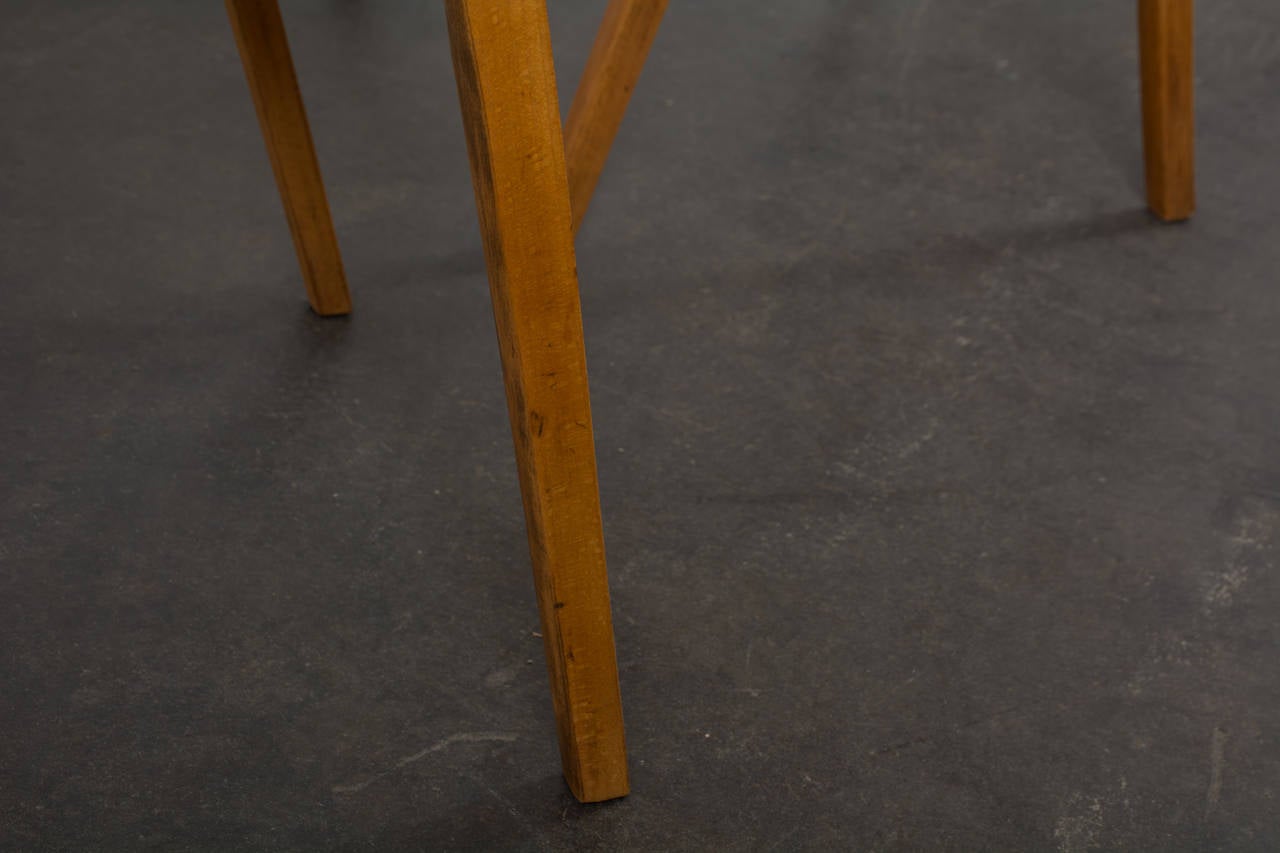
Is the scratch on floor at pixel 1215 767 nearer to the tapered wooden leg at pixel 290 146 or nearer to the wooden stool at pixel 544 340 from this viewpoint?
the wooden stool at pixel 544 340

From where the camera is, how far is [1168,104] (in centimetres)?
191

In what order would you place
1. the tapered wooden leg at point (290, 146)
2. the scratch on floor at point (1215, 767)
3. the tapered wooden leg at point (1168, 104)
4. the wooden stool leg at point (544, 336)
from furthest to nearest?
the tapered wooden leg at point (1168, 104) → the tapered wooden leg at point (290, 146) → the scratch on floor at point (1215, 767) → the wooden stool leg at point (544, 336)

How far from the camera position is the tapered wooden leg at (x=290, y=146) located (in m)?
1.59

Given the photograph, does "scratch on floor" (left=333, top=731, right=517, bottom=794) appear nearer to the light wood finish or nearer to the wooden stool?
the wooden stool

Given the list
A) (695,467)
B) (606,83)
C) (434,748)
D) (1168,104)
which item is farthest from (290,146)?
(1168,104)

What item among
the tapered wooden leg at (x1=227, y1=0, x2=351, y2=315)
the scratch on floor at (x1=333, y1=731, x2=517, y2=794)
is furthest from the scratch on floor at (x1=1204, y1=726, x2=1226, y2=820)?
the tapered wooden leg at (x1=227, y1=0, x2=351, y2=315)

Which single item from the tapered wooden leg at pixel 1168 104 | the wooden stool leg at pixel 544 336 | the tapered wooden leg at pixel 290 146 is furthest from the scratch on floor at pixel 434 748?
the tapered wooden leg at pixel 1168 104

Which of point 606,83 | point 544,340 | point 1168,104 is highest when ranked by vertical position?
point 544,340

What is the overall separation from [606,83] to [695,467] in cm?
50

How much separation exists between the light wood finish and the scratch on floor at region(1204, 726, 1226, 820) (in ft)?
3.19

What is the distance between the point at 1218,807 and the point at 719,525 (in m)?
0.55

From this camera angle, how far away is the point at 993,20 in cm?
247

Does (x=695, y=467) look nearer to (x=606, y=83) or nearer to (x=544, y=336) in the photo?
(x=606, y=83)

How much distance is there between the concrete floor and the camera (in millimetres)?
1245
